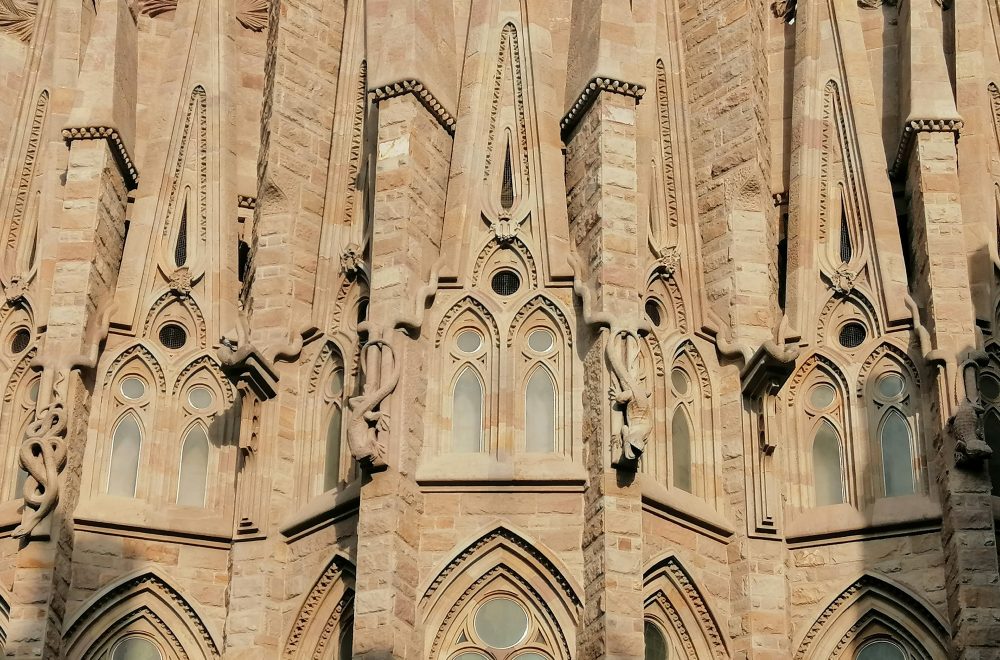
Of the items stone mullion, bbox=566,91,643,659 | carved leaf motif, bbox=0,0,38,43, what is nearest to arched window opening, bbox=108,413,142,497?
stone mullion, bbox=566,91,643,659

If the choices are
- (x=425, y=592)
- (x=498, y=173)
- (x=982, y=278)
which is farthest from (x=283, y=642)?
(x=982, y=278)

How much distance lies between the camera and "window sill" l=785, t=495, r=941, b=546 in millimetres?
25750

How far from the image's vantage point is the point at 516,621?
80.4 feet

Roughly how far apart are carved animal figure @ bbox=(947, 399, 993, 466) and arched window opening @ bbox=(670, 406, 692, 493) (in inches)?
128

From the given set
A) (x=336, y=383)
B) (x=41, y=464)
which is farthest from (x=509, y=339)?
(x=41, y=464)

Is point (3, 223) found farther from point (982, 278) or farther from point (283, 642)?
point (982, 278)

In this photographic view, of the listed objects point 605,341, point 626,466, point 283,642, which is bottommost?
point 283,642

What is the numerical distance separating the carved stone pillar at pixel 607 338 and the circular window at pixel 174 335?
18.3 ft

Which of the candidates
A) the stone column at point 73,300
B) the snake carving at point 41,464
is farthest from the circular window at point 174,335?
the snake carving at point 41,464

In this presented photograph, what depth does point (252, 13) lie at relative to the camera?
3086 cm

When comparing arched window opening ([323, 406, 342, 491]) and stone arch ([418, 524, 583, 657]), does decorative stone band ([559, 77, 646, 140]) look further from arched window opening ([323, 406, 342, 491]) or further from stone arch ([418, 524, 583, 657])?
stone arch ([418, 524, 583, 657])

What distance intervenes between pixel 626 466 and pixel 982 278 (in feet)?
20.7

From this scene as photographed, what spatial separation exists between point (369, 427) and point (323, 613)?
8.73ft

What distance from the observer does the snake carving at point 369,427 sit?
23.9 metres
